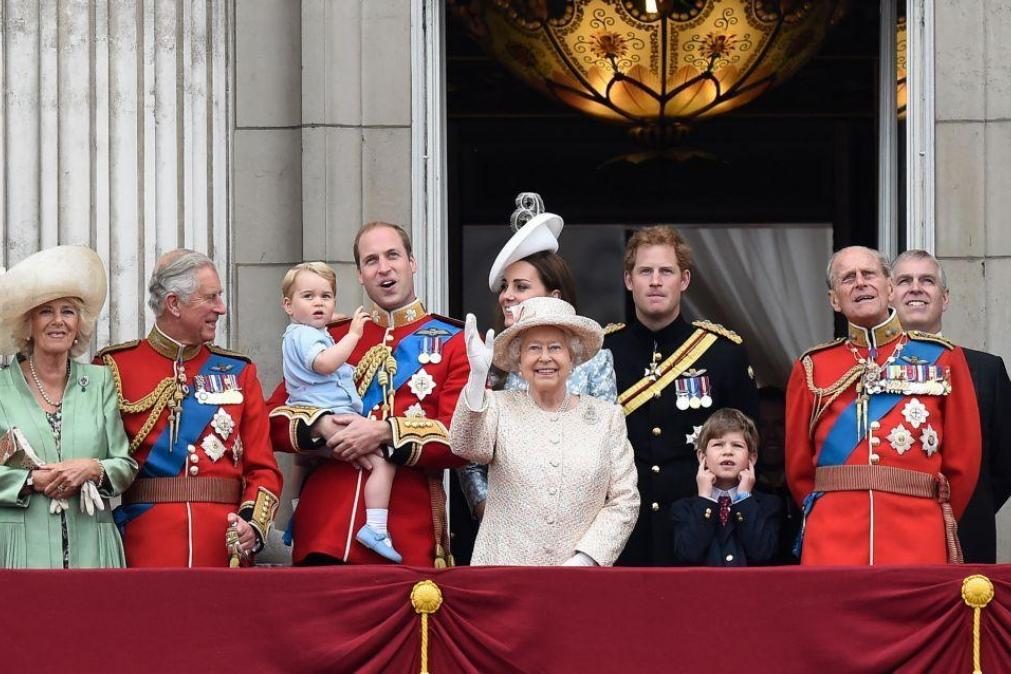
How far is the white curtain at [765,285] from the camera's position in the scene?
Answer: 1543cm

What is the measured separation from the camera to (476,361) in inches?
320

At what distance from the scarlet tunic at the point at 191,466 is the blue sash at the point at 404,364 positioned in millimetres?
399

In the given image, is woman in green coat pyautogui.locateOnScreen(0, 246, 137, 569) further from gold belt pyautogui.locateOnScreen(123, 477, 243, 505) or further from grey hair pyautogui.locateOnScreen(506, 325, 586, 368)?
grey hair pyautogui.locateOnScreen(506, 325, 586, 368)

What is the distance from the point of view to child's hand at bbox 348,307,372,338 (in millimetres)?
8781

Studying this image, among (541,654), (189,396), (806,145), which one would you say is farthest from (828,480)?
(806,145)

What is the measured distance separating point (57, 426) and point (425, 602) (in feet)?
4.86

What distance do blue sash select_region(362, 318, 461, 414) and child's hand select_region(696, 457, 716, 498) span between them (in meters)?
1.04

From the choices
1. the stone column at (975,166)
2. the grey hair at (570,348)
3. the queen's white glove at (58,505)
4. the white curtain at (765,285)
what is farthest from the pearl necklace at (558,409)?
the white curtain at (765,285)

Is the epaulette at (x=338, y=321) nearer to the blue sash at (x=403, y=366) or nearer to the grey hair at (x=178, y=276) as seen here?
the blue sash at (x=403, y=366)

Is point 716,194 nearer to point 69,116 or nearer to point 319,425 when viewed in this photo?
point 69,116

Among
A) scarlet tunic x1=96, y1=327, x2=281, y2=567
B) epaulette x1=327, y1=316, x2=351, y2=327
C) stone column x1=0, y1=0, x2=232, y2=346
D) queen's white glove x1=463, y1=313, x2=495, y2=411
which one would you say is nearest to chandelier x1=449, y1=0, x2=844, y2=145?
stone column x1=0, y1=0, x2=232, y2=346

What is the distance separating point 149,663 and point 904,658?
7.92 feet

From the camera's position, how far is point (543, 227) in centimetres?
919

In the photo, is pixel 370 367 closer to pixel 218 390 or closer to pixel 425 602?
pixel 218 390
